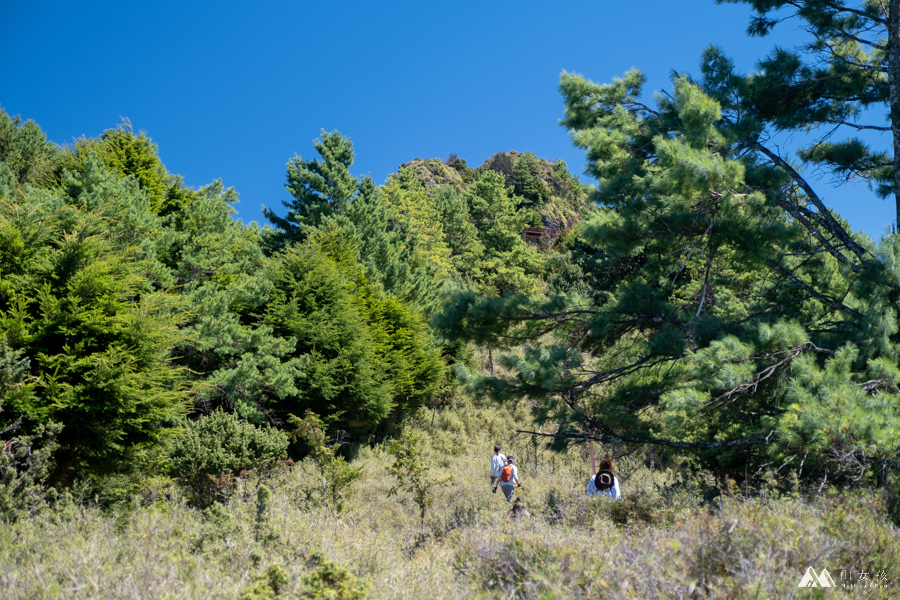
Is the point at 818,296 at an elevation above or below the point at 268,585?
above

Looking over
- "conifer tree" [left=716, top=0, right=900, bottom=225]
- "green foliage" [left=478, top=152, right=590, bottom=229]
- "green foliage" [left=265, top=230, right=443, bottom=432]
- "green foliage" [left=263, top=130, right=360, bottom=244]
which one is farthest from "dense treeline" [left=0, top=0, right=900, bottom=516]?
"green foliage" [left=478, top=152, right=590, bottom=229]

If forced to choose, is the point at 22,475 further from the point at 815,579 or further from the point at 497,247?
the point at 497,247

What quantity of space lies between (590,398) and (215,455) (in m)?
6.96

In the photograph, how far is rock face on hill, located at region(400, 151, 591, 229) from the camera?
70.1 metres

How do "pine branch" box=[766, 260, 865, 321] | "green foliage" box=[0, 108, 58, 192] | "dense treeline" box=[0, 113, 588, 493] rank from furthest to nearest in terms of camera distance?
1. "green foliage" box=[0, 108, 58, 192]
2. "dense treeline" box=[0, 113, 588, 493]
3. "pine branch" box=[766, 260, 865, 321]

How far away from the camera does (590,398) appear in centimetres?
961

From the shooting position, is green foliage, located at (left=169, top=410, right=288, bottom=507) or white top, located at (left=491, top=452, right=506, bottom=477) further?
white top, located at (left=491, top=452, right=506, bottom=477)

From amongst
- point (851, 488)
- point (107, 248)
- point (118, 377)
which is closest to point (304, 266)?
point (107, 248)

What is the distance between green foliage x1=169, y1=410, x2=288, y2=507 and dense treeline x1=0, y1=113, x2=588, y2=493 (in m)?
0.42

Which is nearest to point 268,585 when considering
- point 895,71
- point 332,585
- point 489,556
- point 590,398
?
point 332,585

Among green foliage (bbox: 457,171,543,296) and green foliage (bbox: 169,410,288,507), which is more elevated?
green foliage (bbox: 457,171,543,296)

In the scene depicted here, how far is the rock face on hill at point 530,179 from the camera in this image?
2758 inches

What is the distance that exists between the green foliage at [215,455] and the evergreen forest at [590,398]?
6 centimetres

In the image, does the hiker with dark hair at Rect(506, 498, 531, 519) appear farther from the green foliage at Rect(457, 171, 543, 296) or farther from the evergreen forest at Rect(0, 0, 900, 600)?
the green foliage at Rect(457, 171, 543, 296)
